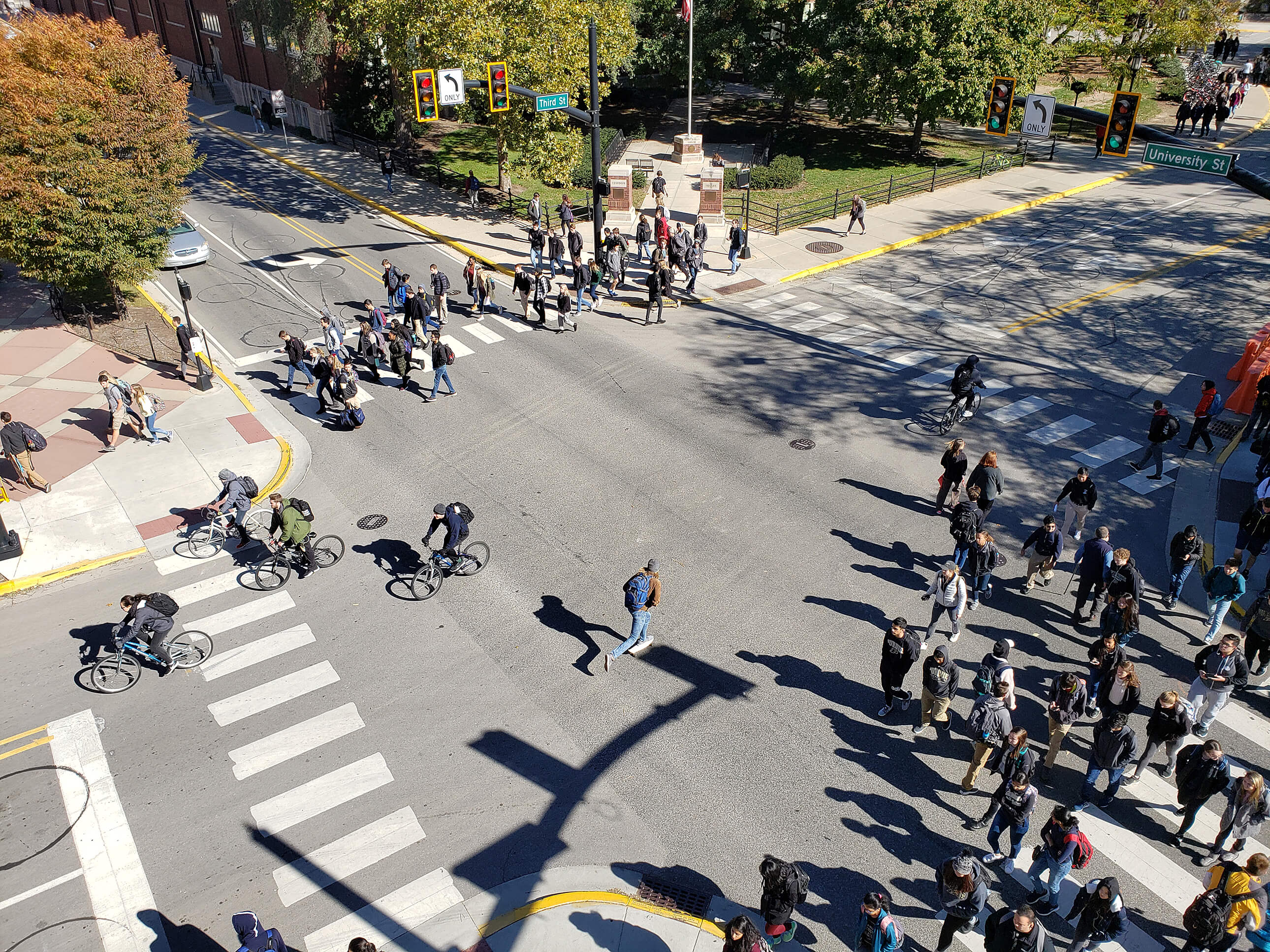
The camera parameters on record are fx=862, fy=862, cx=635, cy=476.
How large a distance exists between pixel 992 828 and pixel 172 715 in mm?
10005

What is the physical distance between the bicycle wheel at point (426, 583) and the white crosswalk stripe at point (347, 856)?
400cm

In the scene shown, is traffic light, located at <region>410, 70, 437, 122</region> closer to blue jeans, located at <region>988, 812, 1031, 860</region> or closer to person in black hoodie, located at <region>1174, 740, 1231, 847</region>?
blue jeans, located at <region>988, 812, 1031, 860</region>

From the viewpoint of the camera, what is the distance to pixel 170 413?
749 inches

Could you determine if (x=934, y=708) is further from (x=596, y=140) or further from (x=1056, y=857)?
(x=596, y=140)

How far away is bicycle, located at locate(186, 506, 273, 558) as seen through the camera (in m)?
14.5

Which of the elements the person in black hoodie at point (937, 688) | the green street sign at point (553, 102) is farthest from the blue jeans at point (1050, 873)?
Result: the green street sign at point (553, 102)

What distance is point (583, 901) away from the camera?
881 cm

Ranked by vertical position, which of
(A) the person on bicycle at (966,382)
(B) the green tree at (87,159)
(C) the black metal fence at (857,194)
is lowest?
(A) the person on bicycle at (966,382)

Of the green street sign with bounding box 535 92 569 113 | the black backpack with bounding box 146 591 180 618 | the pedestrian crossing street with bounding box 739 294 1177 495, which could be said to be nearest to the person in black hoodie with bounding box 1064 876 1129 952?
the pedestrian crossing street with bounding box 739 294 1177 495

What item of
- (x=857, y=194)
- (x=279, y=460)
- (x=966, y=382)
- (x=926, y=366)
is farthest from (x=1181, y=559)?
(x=857, y=194)

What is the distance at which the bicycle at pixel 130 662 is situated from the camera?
11.7 metres

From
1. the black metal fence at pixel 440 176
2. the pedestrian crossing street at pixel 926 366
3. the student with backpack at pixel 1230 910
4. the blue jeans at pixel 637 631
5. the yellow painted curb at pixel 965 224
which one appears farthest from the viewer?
the black metal fence at pixel 440 176

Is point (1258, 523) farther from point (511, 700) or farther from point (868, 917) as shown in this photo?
point (511, 700)

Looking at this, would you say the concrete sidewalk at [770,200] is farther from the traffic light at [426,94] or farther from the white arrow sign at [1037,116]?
the white arrow sign at [1037,116]
